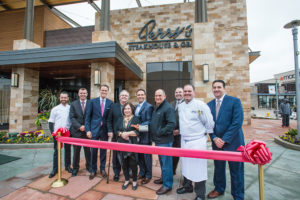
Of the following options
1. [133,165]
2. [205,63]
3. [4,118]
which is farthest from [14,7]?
[133,165]

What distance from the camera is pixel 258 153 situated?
4.55 feet

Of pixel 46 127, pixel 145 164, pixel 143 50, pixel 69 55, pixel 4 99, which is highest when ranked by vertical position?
pixel 143 50

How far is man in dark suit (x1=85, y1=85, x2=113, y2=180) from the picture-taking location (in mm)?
2848

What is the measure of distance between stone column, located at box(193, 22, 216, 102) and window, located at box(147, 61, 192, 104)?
4347mm

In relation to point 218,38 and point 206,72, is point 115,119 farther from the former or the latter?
point 218,38

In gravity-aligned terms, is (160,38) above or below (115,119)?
above

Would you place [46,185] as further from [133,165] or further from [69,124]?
[133,165]

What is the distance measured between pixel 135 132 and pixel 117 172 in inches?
38.3

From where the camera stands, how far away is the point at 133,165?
2391 millimetres

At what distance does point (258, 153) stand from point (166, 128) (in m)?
1.18

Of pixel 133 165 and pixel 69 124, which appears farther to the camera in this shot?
pixel 69 124

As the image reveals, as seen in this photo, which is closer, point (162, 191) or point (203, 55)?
point (162, 191)

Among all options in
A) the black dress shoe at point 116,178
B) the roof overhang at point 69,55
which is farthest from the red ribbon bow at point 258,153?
the roof overhang at point 69,55

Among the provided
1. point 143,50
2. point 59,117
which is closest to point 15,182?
point 59,117
